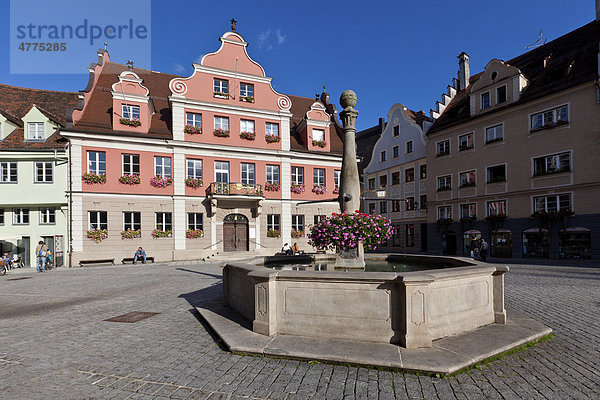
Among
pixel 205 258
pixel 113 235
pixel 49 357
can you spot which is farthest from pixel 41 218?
pixel 49 357

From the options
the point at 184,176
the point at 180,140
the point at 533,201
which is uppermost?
the point at 180,140

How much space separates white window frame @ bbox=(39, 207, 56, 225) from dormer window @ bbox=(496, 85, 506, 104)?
33760mm

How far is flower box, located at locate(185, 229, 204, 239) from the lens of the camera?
2292cm

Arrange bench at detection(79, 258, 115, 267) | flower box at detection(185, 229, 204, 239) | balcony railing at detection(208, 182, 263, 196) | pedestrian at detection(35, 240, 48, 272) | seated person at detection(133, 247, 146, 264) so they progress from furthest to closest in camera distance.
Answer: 1. balcony railing at detection(208, 182, 263, 196)
2. flower box at detection(185, 229, 204, 239)
3. seated person at detection(133, 247, 146, 264)
4. bench at detection(79, 258, 115, 267)
5. pedestrian at detection(35, 240, 48, 272)

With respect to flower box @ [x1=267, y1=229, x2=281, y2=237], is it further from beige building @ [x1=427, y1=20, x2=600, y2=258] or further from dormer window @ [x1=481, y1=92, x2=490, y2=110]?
dormer window @ [x1=481, y1=92, x2=490, y2=110]

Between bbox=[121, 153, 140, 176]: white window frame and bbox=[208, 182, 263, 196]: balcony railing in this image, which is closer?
bbox=[121, 153, 140, 176]: white window frame

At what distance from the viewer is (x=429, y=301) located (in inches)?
185

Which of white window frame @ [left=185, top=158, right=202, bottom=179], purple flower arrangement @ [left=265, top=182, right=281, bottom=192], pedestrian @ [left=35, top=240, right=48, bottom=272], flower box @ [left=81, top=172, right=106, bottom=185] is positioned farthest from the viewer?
purple flower arrangement @ [left=265, top=182, right=281, bottom=192]

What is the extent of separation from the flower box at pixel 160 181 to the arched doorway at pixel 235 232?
15.9ft

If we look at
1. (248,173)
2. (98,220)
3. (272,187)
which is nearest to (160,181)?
(98,220)

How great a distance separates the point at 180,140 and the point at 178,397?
21770 millimetres

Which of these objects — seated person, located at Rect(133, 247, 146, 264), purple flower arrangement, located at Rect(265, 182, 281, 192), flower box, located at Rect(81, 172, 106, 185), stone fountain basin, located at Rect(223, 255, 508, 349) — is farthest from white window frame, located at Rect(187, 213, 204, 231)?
stone fountain basin, located at Rect(223, 255, 508, 349)

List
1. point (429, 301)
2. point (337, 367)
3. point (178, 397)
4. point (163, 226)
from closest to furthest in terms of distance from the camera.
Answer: point (178, 397), point (337, 367), point (429, 301), point (163, 226)

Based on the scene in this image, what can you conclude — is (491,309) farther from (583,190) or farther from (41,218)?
(41,218)
